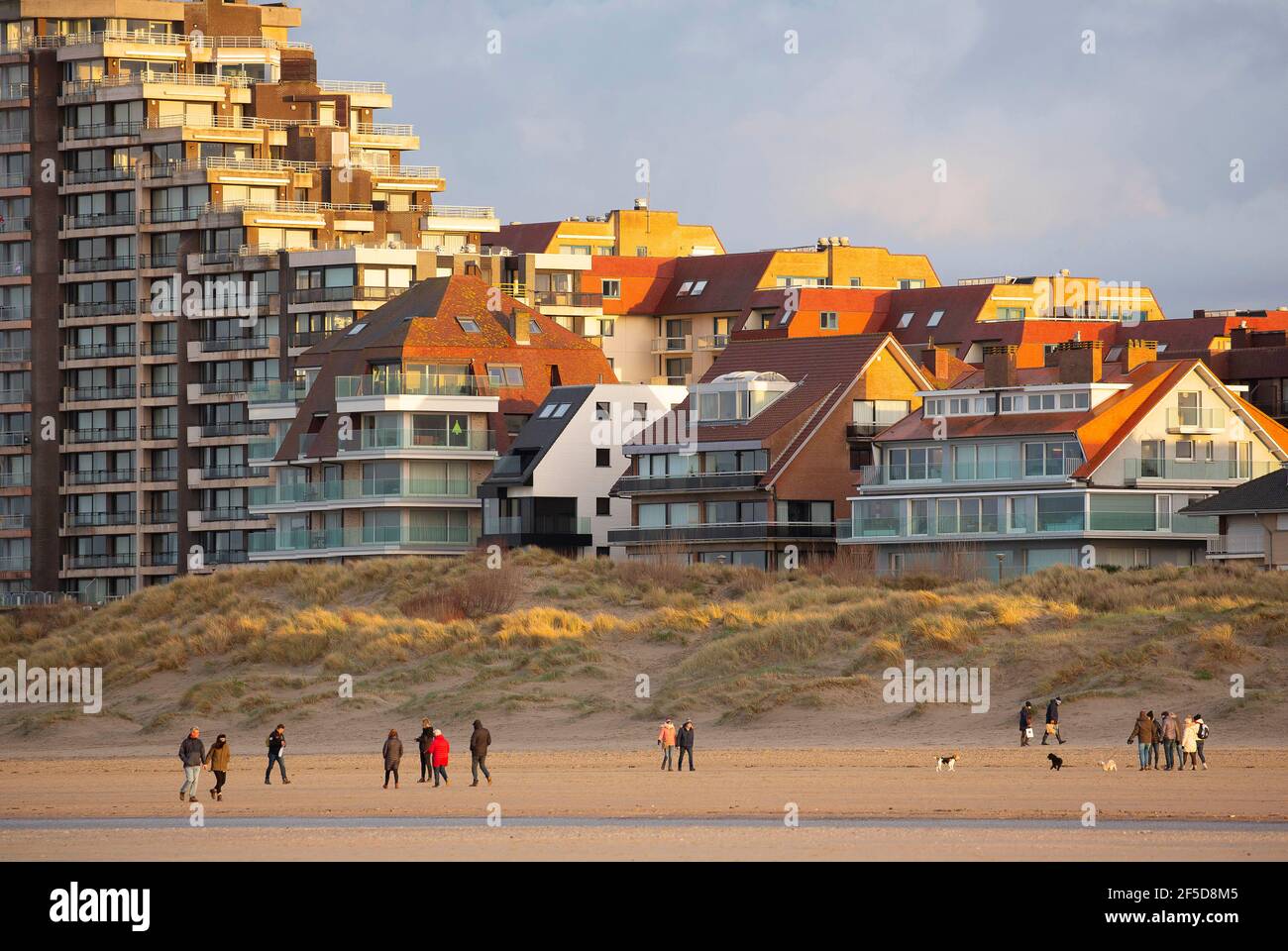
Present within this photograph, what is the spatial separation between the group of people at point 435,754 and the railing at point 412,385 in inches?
2225

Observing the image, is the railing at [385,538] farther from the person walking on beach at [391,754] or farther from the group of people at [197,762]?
the person walking on beach at [391,754]

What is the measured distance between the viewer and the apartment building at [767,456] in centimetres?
10525

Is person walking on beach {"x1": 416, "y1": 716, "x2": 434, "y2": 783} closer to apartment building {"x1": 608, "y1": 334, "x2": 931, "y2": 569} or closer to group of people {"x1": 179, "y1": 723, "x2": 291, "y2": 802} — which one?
group of people {"x1": 179, "y1": 723, "x2": 291, "y2": 802}

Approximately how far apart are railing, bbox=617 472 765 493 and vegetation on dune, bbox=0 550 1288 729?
22.8ft

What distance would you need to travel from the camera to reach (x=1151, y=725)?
5684 centimetres

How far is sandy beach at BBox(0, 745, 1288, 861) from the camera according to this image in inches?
1666

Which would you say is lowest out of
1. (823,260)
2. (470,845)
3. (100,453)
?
(470,845)

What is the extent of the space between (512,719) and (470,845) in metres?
29.4

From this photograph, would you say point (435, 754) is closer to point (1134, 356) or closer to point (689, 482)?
point (689, 482)

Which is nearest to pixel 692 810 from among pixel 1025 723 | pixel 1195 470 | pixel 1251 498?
pixel 1025 723

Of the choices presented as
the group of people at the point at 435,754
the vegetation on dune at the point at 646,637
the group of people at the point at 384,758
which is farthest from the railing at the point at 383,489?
the group of people at the point at 435,754

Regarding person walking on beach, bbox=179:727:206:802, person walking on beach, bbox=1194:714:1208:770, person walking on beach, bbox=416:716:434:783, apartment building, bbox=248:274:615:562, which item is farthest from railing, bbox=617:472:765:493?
person walking on beach, bbox=179:727:206:802
